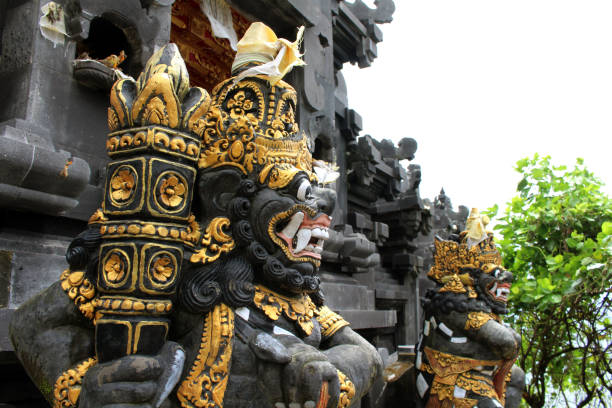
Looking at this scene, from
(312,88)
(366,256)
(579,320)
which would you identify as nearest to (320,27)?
(312,88)

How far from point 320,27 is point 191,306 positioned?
5.80m

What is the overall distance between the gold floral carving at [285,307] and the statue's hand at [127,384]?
22.2 inches

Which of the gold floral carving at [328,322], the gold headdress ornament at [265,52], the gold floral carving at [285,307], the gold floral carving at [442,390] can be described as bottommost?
the gold floral carving at [442,390]

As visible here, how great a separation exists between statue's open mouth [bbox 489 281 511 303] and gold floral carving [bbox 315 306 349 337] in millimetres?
2667

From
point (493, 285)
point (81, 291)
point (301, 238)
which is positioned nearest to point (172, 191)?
point (81, 291)

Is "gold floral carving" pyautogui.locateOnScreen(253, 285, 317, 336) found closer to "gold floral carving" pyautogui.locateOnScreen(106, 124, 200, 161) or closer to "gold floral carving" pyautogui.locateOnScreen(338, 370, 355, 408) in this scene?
"gold floral carving" pyautogui.locateOnScreen(338, 370, 355, 408)

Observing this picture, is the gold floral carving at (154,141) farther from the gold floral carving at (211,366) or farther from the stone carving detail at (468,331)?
the stone carving detail at (468,331)

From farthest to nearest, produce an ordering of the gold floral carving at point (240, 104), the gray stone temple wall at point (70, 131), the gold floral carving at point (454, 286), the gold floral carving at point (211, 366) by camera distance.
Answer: the gold floral carving at point (454, 286) < the gray stone temple wall at point (70, 131) < the gold floral carving at point (240, 104) < the gold floral carving at point (211, 366)

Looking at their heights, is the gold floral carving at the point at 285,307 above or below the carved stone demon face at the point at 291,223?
below

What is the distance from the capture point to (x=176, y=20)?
244 inches

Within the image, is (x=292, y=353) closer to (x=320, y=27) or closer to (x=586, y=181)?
(x=320, y=27)

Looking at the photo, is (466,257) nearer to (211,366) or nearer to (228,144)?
(228,144)

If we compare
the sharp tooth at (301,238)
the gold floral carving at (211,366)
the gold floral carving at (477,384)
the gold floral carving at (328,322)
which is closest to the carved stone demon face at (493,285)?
the gold floral carving at (477,384)

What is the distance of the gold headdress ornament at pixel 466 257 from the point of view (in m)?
5.04
